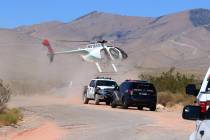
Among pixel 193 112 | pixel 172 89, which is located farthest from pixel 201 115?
pixel 172 89

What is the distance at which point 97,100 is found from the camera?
45.3 m

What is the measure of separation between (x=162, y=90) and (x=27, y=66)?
245 ft

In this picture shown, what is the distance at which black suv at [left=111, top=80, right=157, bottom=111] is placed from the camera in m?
38.5

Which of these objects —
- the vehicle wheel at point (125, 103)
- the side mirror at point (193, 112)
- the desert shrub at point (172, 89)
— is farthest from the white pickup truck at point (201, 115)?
the desert shrub at point (172, 89)

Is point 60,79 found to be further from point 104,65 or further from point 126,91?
point 126,91

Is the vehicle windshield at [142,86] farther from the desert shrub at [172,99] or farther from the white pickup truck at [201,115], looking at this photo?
the white pickup truck at [201,115]

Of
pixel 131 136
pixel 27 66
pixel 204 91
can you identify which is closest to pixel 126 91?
pixel 131 136

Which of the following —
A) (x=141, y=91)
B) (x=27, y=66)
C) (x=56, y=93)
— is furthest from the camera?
(x=27, y=66)

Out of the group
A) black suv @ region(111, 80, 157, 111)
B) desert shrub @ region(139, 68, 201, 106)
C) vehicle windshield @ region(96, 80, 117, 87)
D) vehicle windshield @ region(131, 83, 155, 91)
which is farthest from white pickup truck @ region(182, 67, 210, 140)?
desert shrub @ region(139, 68, 201, 106)

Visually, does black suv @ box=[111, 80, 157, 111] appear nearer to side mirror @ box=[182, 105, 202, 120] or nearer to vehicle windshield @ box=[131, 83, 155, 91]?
vehicle windshield @ box=[131, 83, 155, 91]

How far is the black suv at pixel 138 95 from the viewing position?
3850cm

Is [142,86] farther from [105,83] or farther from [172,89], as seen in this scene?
[172,89]

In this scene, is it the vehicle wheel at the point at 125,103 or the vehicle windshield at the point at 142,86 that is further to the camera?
the vehicle windshield at the point at 142,86

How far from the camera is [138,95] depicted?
3862 centimetres
